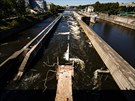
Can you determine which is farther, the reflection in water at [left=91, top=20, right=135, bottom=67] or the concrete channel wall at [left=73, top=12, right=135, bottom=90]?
the reflection in water at [left=91, top=20, right=135, bottom=67]

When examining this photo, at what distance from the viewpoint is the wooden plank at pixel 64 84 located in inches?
375

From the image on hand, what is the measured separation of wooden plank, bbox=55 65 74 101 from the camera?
952cm

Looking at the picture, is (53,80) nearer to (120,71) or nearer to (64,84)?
(64,84)

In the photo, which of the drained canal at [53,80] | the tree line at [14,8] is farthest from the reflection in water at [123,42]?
the tree line at [14,8]

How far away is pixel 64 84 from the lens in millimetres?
10672

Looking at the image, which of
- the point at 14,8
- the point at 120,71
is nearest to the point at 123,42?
the point at 120,71

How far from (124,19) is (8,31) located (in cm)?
4044

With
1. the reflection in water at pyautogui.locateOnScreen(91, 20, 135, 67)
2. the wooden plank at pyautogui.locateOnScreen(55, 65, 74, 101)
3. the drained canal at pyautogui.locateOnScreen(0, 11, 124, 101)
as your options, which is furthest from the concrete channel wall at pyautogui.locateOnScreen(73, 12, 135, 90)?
the wooden plank at pyautogui.locateOnScreen(55, 65, 74, 101)

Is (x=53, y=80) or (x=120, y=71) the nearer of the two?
(x=120, y=71)

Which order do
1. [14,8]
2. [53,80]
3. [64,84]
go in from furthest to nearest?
[14,8] → [53,80] → [64,84]

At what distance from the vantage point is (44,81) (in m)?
15.7

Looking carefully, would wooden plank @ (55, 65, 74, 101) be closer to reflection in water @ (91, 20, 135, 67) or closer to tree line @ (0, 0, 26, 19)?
reflection in water @ (91, 20, 135, 67)

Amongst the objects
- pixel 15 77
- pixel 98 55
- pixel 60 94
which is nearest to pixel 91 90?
pixel 60 94

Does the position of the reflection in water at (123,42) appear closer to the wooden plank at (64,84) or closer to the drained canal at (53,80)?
the drained canal at (53,80)
